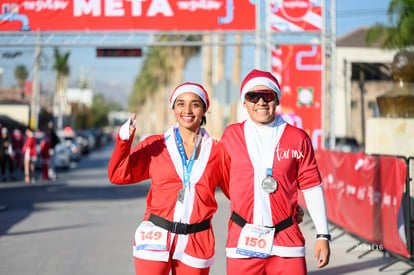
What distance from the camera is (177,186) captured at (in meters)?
3.97

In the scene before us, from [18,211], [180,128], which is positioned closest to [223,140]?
[180,128]

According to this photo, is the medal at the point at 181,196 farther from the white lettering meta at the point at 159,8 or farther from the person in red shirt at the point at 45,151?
the person in red shirt at the point at 45,151

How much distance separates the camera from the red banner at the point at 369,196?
7660 mm

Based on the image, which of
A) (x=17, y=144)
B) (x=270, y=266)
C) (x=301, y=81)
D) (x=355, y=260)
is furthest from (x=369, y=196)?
(x=17, y=144)

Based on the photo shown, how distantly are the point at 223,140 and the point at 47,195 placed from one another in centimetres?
1357

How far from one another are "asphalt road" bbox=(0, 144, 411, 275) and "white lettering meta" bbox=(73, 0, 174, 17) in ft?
14.5

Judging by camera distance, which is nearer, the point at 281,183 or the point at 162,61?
the point at 281,183

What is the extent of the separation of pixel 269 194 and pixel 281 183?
0.33ft

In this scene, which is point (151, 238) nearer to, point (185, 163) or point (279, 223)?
point (185, 163)

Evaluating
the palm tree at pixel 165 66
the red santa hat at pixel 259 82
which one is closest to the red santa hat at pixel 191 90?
the red santa hat at pixel 259 82

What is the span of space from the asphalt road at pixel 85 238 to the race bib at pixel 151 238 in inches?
144

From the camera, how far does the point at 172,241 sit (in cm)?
395

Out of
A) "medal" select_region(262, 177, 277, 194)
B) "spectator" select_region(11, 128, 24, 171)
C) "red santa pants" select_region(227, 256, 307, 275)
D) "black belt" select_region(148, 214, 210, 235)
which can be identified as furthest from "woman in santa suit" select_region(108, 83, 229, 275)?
"spectator" select_region(11, 128, 24, 171)

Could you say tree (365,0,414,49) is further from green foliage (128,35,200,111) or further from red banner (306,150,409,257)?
red banner (306,150,409,257)
